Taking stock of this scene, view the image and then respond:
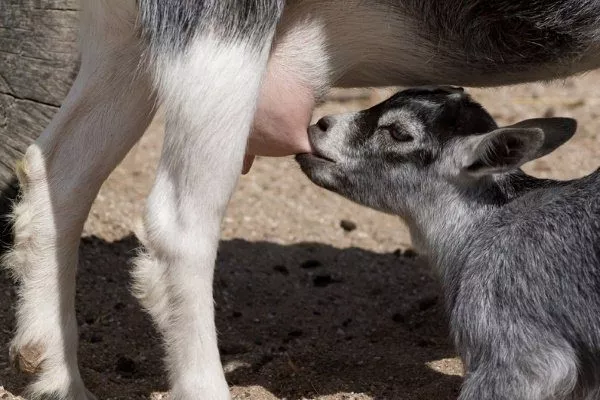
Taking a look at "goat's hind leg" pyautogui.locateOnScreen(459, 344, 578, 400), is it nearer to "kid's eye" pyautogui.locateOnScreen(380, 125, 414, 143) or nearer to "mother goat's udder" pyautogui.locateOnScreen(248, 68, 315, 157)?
"kid's eye" pyautogui.locateOnScreen(380, 125, 414, 143)

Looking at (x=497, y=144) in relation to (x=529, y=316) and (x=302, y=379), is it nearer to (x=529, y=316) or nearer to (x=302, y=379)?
(x=529, y=316)

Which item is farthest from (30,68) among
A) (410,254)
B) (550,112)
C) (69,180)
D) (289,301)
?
(550,112)

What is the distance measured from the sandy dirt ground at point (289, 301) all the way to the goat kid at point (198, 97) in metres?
0.57

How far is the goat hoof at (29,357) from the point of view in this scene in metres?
4.89

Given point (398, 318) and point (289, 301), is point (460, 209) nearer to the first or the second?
point (398, 318)

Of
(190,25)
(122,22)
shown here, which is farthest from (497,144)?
(122,22)

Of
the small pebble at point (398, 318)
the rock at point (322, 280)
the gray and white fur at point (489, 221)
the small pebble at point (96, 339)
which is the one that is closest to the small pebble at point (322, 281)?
the rock at point (322, 280)

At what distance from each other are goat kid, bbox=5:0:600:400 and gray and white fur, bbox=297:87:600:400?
0.73 ft

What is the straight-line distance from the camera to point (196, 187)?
4418 millimetres

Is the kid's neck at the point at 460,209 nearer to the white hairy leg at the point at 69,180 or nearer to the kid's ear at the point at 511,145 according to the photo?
the kid's ear at the point at 511,145

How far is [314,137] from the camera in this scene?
4941 millimetres

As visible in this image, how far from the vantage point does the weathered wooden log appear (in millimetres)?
5656

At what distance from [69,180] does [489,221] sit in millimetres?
1702

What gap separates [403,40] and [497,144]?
2.00 feet
